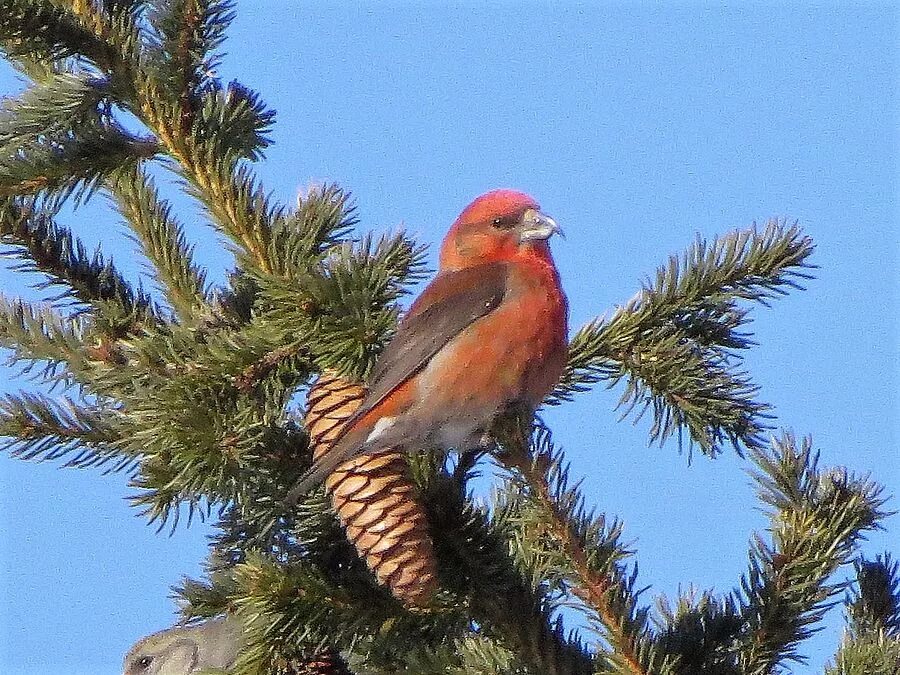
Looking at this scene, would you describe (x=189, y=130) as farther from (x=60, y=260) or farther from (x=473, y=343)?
(x=473, y=343)

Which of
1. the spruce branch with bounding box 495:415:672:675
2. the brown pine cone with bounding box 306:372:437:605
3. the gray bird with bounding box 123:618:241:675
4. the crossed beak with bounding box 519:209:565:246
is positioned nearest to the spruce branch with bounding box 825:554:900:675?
the spruce branch with bounding box 495:415:672:675

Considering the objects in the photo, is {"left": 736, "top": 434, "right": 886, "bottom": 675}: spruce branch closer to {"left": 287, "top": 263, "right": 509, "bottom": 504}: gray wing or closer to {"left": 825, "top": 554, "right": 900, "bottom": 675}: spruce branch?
{"left": 825, "top": 554, "right": 900, "bottom": 675}: spruce branch

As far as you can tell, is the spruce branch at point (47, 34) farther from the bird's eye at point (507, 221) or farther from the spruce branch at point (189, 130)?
the bird's eye at point (507, 221)

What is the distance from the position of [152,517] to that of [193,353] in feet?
1.05

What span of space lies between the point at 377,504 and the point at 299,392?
0.41 m

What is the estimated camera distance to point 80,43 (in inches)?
93.7

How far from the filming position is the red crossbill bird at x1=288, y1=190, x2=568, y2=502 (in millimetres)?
2588

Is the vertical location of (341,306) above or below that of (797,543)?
above

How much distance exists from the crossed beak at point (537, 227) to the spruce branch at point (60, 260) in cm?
110

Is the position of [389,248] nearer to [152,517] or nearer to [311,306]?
[311,306]

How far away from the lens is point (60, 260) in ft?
9.17

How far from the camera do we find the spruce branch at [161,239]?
282 cm

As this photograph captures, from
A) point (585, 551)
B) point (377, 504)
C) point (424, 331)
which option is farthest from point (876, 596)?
point (424, 331)

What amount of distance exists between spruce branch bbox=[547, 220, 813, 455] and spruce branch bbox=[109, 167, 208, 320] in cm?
95
